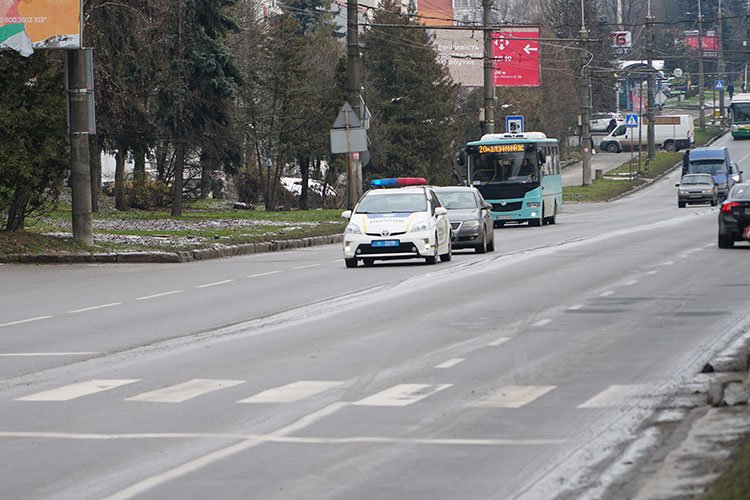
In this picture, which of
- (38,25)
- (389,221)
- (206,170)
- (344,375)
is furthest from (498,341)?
(206,170)

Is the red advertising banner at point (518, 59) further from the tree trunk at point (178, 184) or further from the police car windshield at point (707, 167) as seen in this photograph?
the tree trunk at point (178, 184)

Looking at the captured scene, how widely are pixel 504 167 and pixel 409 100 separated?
30.3 meters

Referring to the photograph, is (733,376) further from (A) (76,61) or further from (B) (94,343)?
(A) (76,61)

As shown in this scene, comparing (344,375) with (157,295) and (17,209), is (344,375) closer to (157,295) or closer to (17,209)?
(157,295)

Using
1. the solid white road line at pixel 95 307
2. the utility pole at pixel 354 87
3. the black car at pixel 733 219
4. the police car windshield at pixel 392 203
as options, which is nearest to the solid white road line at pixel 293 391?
the solid white road line at pixel 95 307

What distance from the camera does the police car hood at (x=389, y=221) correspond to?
2911 cm

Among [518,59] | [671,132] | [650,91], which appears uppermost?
[518,59]

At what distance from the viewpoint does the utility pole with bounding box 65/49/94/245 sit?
31.6 meters

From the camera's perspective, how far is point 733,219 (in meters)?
32.8

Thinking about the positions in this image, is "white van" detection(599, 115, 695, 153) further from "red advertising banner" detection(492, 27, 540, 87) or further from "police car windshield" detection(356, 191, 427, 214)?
"police car windshield" detection(356, 191, 427, 214)

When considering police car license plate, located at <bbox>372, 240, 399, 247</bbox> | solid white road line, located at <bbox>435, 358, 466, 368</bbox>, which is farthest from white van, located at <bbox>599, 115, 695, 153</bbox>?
solid white road line, located at <bbox>435, 358, 466, 368</bbox>

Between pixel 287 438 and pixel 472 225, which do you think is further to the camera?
pixel 472 225

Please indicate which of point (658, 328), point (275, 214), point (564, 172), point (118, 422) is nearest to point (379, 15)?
Answer: point (564, 172)

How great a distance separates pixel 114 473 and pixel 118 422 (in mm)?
1993
